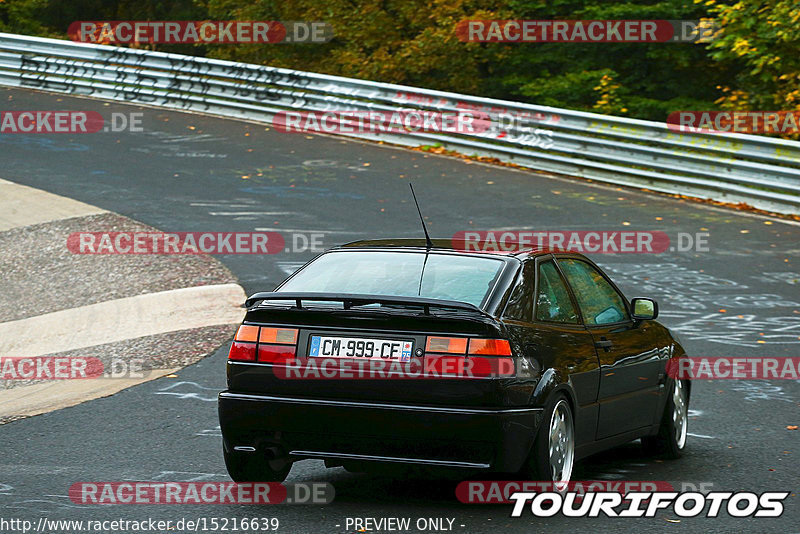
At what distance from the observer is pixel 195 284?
13.5 metres

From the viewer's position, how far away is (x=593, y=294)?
7414mm

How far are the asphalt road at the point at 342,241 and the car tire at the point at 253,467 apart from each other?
33 centimetres

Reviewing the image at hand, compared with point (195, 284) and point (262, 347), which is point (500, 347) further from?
point (195, 284)

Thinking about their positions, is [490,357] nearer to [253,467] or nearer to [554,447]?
[554,447]

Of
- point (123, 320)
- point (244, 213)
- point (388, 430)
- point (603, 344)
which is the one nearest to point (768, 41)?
point (244, 213)

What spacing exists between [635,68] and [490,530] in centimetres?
2587

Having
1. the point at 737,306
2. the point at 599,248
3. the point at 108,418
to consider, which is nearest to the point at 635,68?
the point at 599,248

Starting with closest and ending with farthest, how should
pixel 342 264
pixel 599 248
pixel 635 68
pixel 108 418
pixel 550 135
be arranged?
pixel 342 264, pixel 108 418, pixel 599 248, pixel 550 135, pixel 635 68

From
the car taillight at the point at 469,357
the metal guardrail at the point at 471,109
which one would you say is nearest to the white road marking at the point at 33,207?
the metal guardrail at the point at 471,109

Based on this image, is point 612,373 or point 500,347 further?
point 612,373

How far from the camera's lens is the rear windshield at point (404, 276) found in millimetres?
6344

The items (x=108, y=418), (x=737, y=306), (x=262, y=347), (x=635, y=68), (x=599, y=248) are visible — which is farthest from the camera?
(x=635, y=68)

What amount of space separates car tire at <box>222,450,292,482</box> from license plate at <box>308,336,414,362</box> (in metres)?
0.73

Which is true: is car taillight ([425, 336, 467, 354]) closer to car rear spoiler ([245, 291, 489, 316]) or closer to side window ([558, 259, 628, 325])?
car rear spoiler ([245, 291, 489, 316])
